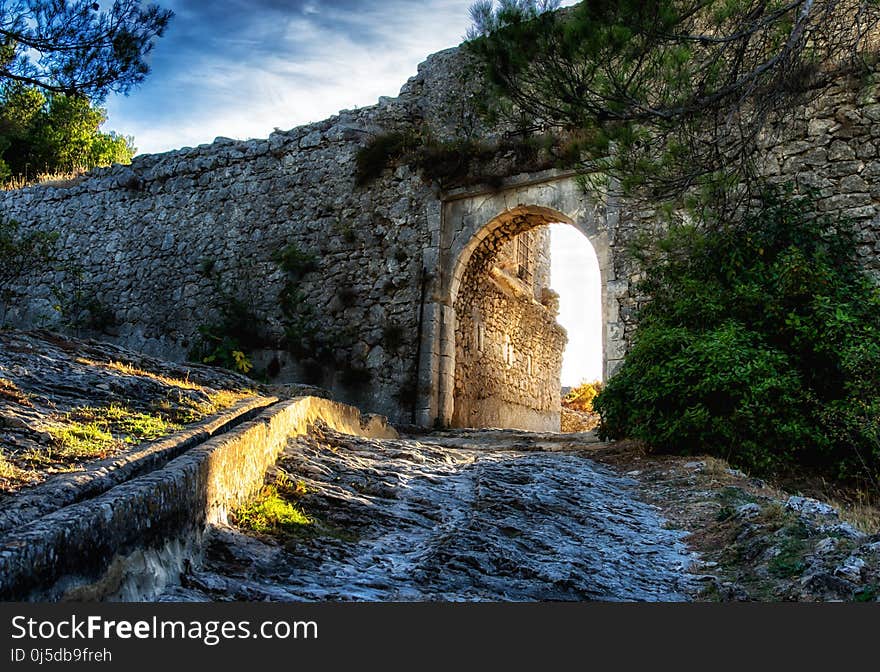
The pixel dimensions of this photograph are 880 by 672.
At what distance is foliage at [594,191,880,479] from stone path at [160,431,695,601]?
1020 mm

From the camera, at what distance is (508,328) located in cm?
1327

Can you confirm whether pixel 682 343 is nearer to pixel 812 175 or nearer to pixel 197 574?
pixel 812 175

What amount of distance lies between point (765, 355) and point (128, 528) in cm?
556

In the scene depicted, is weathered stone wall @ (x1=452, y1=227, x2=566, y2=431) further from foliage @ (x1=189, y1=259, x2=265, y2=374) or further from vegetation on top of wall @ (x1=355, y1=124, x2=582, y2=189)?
foliage @ (x1=189, y1=259, x2=265, y2=374)

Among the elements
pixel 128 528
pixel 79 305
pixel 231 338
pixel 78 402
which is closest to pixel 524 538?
pixel 128 528

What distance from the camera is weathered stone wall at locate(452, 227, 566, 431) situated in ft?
37.6

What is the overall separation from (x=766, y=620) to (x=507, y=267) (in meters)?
11.9

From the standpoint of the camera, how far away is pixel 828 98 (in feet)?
28.0

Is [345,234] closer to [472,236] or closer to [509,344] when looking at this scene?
[472,236]

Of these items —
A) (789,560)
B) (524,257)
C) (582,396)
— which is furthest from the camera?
(582,396)

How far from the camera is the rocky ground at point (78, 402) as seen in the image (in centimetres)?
337

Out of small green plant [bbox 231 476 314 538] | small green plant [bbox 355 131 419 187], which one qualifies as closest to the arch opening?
small green plant [bbox 355 131 419 187]

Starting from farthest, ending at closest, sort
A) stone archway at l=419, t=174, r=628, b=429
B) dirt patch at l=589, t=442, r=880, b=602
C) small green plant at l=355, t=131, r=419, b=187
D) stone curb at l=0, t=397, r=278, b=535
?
small green plant at l=355, t=131, r=419, b=187 < stone archway at l=419, t=174, r=628, b=429 < dirt patch at l=589, t=442, r=880, b=602 < stone curb at l=0, t=397, r=278, b=535

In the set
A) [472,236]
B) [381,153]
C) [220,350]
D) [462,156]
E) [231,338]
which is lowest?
[220,350]
